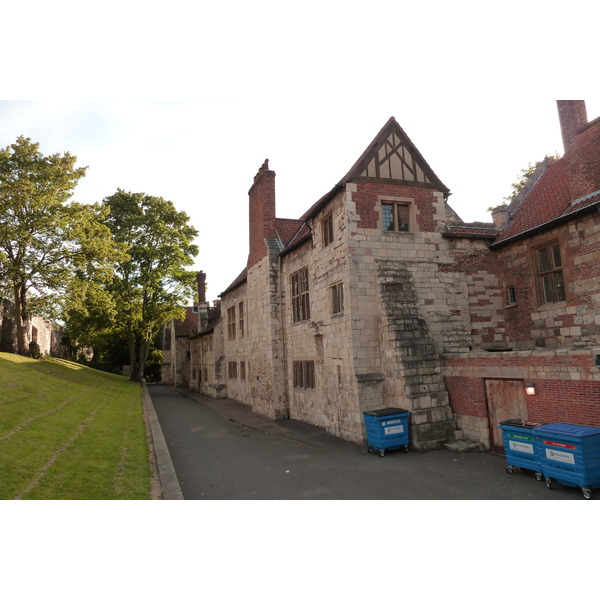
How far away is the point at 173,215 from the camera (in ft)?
112

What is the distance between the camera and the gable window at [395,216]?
13.5 metres

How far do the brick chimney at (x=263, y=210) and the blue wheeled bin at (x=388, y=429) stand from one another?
11103mm

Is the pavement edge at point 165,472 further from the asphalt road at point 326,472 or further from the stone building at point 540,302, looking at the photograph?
the stone building at point 540,302

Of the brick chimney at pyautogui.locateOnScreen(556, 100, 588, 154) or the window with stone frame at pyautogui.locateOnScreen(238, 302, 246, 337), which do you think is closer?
the brick chimney at pyautogui.locateOnScreen(556, 100, 588, 154)

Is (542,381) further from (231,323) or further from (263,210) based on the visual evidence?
(231,323)

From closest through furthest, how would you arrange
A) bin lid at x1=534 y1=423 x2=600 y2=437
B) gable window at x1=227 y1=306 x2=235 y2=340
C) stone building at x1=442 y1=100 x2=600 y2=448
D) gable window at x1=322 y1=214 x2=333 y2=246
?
bin lid at x1=534 y1=423 x2=600 y2=437 < stone building at x1=442 y1=100 x2=600 y2=448 < gable window at x1=322 y1=214 x2=333 y2=246 < gable window at x1=227 y1=306 x2=235 y2=340

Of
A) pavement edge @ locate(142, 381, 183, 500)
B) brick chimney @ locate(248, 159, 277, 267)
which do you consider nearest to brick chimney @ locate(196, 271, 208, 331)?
brick chimney @ locate(248, 159, 277, 267)

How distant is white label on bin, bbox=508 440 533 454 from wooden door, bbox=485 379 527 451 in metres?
1.39

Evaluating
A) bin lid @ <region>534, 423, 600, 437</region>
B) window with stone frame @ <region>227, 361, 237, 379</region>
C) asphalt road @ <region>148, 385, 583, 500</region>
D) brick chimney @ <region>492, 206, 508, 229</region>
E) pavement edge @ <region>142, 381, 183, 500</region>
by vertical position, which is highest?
brick chimney @ <region>492, 206, 508, 229</region>

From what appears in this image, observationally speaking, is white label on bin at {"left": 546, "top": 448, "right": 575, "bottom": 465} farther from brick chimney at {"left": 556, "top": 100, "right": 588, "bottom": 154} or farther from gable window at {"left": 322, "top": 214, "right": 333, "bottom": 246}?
brick chimney at {"left": 556, "top": 100, "right": 588, "bottom": 154}

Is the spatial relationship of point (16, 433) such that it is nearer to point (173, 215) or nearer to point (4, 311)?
point (4, 311)

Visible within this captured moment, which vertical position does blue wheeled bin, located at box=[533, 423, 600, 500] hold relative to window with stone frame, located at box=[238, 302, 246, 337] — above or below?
below

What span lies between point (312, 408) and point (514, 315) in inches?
325

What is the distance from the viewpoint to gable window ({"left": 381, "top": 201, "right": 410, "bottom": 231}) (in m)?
13.5
